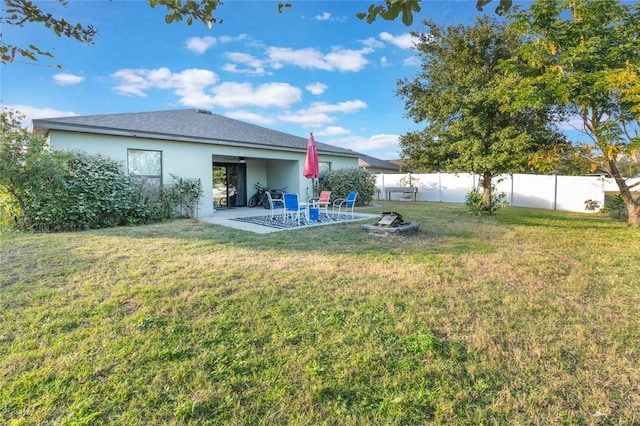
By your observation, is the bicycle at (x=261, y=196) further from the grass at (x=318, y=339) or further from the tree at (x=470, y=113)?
the grass at (x=318, y=339)

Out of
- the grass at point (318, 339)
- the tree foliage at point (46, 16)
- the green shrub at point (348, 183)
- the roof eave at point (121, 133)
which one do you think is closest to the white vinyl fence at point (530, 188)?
the green shrub at point (348, 183)

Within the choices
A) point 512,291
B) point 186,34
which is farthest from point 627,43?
point 186,34

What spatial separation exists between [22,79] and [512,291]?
34.9 feet

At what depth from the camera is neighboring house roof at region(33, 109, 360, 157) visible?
29.4 ft

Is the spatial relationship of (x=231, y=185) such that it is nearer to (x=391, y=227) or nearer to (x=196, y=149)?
(x=196, y=149)

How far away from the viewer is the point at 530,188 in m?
16.0

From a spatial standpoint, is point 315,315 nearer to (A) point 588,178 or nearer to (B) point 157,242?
(B) point 157,242

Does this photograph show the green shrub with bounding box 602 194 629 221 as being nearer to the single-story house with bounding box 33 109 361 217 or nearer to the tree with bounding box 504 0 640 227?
the tree with bounding box 504 0 640 227

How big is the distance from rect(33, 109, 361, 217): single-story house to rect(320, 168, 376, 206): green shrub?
1.01m

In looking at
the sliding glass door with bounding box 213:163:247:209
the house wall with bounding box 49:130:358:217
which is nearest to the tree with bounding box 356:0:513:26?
the house wall with bounding box 49:130:358:217

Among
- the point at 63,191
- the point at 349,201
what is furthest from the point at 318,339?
the point at 63,191

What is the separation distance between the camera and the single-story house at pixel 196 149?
926 centimetres

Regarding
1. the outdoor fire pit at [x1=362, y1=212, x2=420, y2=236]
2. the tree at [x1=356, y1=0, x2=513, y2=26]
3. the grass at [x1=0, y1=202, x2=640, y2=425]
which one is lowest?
the grass at [x1=0, y1=202, x2=640, y2=425]

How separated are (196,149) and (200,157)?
31 cm
